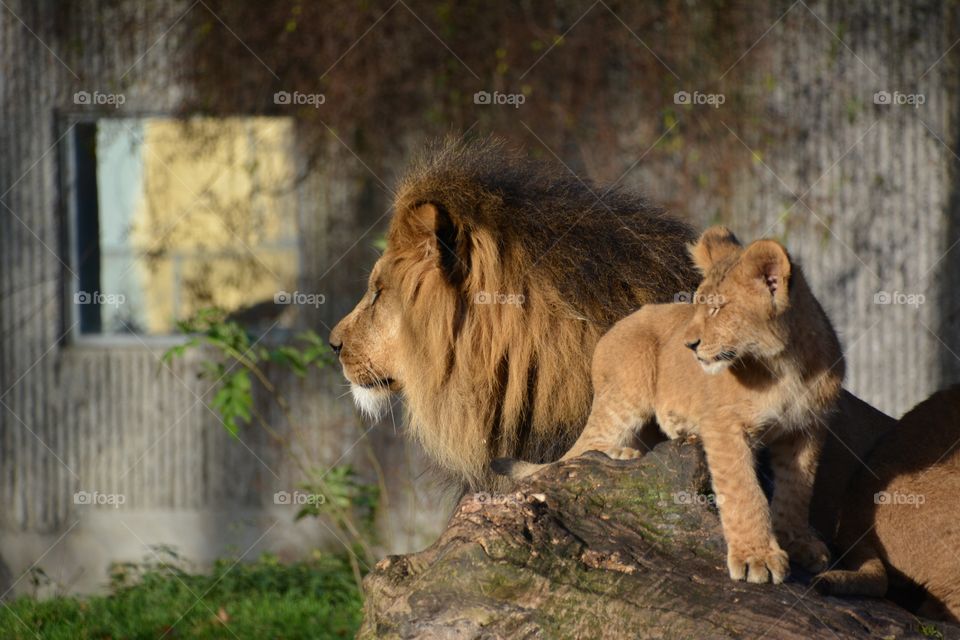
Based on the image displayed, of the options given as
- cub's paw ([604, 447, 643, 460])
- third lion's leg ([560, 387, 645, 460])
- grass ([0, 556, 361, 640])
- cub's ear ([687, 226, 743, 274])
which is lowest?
grass ([0, 556, 361, 640])

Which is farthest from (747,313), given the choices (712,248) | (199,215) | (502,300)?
(199,215)

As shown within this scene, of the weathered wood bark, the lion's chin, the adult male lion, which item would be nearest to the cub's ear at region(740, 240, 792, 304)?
the weathered wood bark

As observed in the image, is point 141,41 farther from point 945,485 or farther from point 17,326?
point 945,485

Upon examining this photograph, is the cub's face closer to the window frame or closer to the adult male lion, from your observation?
the adult male lion

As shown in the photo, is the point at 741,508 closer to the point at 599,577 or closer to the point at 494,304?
the point at 599,577

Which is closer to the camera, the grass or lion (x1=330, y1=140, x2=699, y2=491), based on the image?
lion (x1=330, y1=140, x2=699, y2=491)

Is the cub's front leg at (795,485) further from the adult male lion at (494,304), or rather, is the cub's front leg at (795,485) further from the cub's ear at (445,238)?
the cub's ear at (445,238)

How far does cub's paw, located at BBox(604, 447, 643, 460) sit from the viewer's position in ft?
10.8

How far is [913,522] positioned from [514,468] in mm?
1032

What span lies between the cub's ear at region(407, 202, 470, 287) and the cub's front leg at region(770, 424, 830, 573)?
117 centimetres

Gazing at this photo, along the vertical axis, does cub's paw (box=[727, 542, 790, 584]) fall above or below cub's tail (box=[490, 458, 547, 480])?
below

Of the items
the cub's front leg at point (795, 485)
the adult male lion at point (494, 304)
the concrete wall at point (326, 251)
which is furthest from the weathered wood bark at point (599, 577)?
the concrete wall at point (326, 251)

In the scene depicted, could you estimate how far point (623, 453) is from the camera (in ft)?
10.9

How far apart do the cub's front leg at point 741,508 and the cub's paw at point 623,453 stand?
0.29 m
